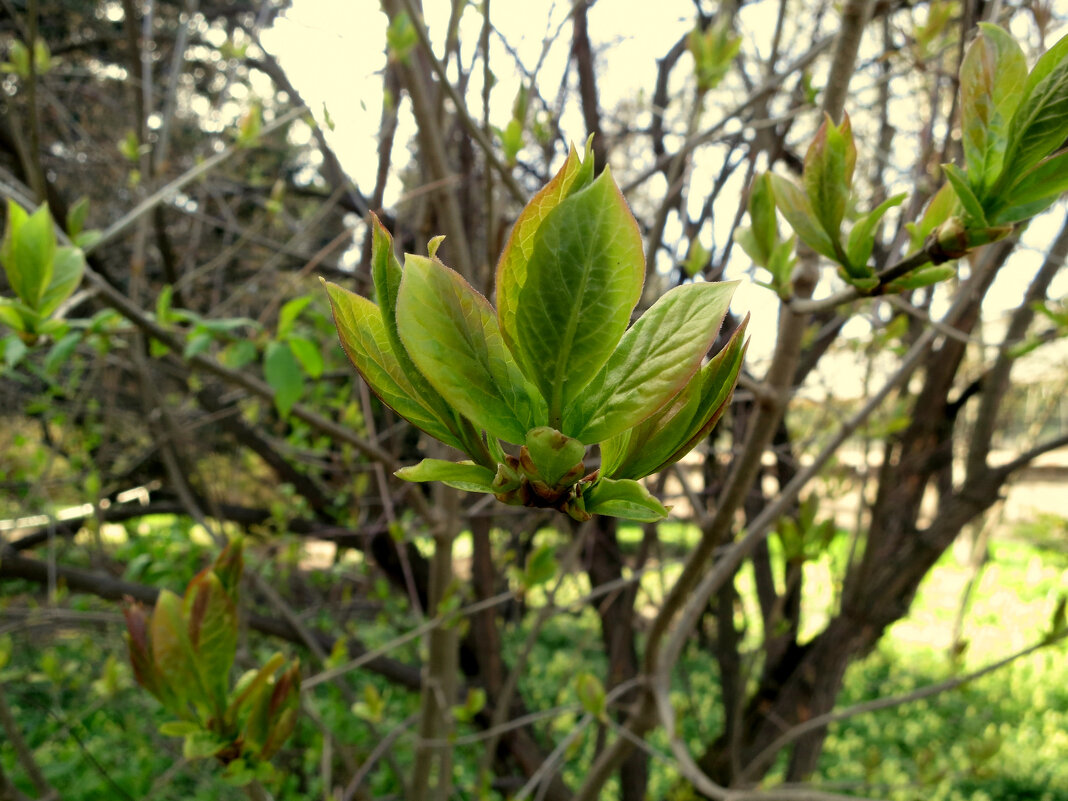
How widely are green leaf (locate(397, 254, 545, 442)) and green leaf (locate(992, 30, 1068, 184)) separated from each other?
28cm

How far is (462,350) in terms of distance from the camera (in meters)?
0.28

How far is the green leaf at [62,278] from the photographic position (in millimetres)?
759

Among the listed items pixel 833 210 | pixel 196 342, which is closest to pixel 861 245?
pixel 833 210

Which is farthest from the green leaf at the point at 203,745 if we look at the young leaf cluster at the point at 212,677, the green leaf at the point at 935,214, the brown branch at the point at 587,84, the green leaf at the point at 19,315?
the brown branch at the point at 587,84

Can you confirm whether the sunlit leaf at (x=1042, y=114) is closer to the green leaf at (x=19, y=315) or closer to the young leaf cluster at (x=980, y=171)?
the young leaf cluster at (x=980, y=171)

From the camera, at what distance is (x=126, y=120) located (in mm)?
3799

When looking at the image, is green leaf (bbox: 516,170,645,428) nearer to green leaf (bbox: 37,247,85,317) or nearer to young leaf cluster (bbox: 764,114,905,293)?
young leaf cluster (bbox: 764,114,905,293)

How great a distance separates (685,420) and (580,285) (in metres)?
0.08

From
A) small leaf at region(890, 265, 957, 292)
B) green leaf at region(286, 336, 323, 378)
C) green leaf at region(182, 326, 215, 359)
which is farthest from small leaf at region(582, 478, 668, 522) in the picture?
green leaf at region(286, 336, 323, 378)

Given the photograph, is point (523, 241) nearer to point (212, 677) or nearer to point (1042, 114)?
point (1042, 114)

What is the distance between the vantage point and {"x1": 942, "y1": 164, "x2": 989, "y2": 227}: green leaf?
1.24ft

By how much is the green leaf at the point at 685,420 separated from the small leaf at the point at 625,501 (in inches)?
0.7

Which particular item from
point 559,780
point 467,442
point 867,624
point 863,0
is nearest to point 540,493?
point 467,442

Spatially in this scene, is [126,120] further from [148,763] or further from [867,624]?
[867,624]
